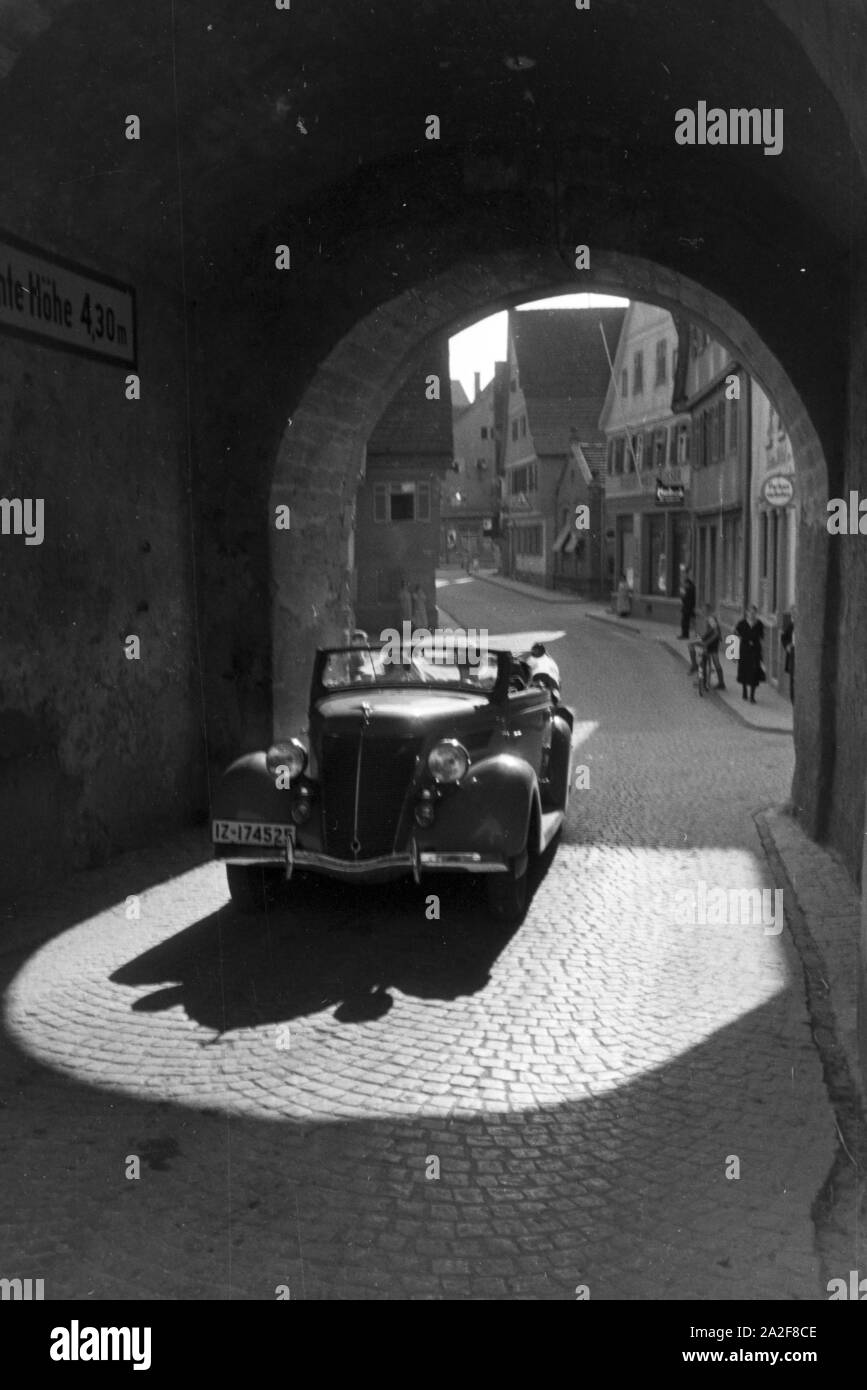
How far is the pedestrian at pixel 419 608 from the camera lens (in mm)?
33094

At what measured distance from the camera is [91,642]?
29.7ft

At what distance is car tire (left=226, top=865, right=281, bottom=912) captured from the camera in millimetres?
8078

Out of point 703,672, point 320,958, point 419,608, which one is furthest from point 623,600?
point 320,958

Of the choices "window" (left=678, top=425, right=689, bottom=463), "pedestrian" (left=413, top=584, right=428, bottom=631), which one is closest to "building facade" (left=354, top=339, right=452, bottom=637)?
"pedestrian" (left=413, top=584, right=428, bottom=631)

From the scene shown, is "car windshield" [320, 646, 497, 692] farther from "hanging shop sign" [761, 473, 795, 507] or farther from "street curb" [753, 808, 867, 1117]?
"hanging shop sign" [761, 473, 795, 507]

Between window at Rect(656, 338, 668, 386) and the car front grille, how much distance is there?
110ft

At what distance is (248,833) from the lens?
307 inches

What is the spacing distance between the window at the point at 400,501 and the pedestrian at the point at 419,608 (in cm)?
192

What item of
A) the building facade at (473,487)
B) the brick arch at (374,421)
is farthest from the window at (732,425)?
the building facade at (473,487)

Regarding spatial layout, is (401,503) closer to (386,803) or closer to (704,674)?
(704,674)

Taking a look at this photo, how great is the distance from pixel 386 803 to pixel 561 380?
5354 centimetres

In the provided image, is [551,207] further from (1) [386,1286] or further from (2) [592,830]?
(1) [386,1286]

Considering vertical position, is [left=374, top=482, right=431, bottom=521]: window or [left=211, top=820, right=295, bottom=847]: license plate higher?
[left=374, top=482, right=431, bottom=521]: window
